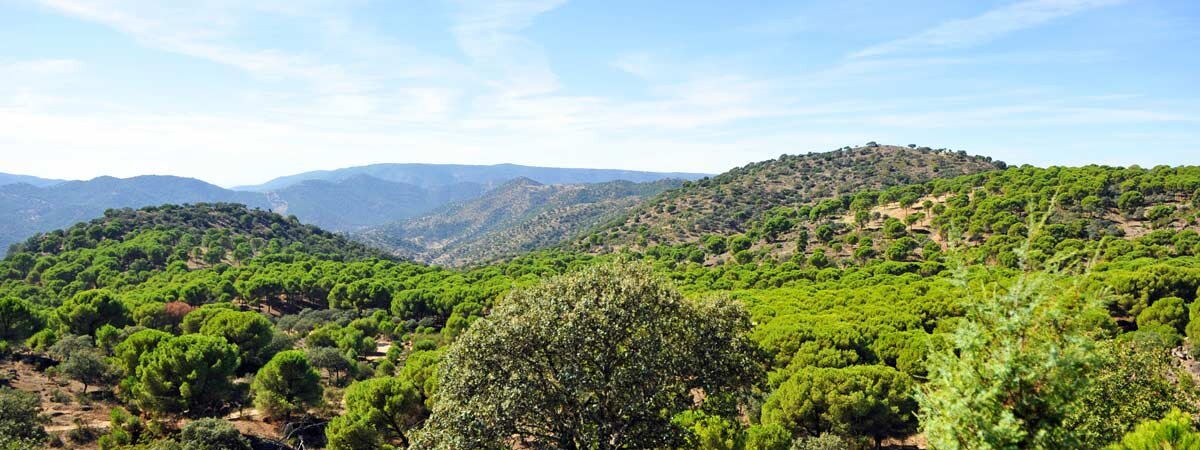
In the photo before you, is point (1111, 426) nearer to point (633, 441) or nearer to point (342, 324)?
point (633, 441)

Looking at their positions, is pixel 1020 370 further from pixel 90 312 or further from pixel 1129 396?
pixel 90 312

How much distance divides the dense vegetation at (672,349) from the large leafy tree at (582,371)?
6 centimetres

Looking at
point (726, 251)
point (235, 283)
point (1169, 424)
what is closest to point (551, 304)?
point (1169, 424)

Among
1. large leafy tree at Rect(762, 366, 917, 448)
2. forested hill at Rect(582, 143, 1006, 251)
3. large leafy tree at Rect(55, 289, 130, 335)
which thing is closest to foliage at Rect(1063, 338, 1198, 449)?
large leafy tree at Rect(762, 366, 917, 448)

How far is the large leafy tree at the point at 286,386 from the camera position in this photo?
1235 inches

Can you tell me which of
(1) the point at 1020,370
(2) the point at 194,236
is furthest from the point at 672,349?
(2) the point at 194,236

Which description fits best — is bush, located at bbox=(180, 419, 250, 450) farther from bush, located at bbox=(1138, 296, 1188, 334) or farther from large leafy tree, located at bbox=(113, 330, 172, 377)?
bush, located at bbox=(1138, 296, 1188, 334)

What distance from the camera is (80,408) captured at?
31578 mm

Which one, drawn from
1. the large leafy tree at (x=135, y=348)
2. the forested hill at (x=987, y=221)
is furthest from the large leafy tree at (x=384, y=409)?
the forested hill at (x=987, y=221)

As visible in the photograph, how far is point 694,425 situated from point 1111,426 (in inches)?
467

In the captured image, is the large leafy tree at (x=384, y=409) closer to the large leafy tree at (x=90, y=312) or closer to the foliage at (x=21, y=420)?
the foliage at (x=21, y=420)

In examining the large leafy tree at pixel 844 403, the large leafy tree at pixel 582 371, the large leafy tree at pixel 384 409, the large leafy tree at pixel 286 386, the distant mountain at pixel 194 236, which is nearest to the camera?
the large leafy tree at pixel 582 371

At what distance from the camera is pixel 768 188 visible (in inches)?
5704

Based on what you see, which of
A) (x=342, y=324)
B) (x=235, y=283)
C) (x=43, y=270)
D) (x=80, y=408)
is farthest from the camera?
(x=43, y=270)
